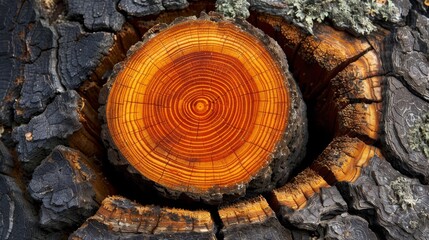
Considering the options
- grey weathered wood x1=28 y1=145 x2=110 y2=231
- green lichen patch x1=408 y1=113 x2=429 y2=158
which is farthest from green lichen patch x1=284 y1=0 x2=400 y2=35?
grey weathered wood x1=28 y1=145 x2=110 y2=231

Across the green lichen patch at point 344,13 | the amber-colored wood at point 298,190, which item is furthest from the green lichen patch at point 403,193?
the green lichen patch at point 344,13

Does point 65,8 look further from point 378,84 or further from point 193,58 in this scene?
point 378,84

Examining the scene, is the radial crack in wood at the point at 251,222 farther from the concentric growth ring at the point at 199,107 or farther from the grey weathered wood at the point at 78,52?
the grey weathered wood at the point at 78,52

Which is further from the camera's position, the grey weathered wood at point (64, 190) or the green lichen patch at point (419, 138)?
the green lichen patch at point (419, 138)

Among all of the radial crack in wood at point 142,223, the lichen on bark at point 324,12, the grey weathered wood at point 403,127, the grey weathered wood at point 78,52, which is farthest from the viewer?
the lichen on bark at point 324,12

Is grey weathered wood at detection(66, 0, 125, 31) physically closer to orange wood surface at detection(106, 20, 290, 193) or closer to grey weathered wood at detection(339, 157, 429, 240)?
orange wood surface at detection(106, 20, 290, 193)

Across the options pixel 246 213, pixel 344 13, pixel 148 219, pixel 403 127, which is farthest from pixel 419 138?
pixel 148 219

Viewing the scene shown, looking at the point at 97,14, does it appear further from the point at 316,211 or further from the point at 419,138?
the point at 419,138
